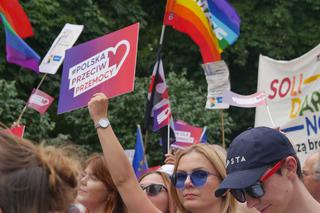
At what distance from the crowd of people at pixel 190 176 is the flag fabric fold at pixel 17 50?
394cm

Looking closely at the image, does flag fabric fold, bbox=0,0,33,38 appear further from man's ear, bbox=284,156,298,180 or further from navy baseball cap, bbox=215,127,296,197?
man's ear, bbox=284,156,298,180

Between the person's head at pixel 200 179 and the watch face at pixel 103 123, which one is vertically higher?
the watch face at pixel 103 123

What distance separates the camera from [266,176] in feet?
9.24

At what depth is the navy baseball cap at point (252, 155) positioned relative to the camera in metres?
2.82

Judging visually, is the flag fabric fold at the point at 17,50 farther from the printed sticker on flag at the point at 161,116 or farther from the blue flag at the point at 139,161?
the blue flag at the point at 139,161

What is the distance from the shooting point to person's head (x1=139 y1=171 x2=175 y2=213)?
4.48 metres

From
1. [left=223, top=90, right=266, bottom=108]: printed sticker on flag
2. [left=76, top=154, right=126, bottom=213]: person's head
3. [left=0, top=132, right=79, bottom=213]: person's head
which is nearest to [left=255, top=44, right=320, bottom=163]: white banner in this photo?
[left=223, top=90, right=266, bottom=108]: printed sticker on flag

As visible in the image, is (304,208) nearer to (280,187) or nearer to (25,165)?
(280,187)

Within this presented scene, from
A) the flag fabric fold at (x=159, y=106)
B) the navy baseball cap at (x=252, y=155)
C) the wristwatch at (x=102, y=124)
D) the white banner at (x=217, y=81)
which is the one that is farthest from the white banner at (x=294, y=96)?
the navy baseball cap at (x=252, y=155)

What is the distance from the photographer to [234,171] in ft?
9.46

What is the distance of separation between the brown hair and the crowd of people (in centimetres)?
54

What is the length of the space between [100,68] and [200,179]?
4.11 feet

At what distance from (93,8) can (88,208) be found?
10952 mm

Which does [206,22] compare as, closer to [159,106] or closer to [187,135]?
[187,135]
